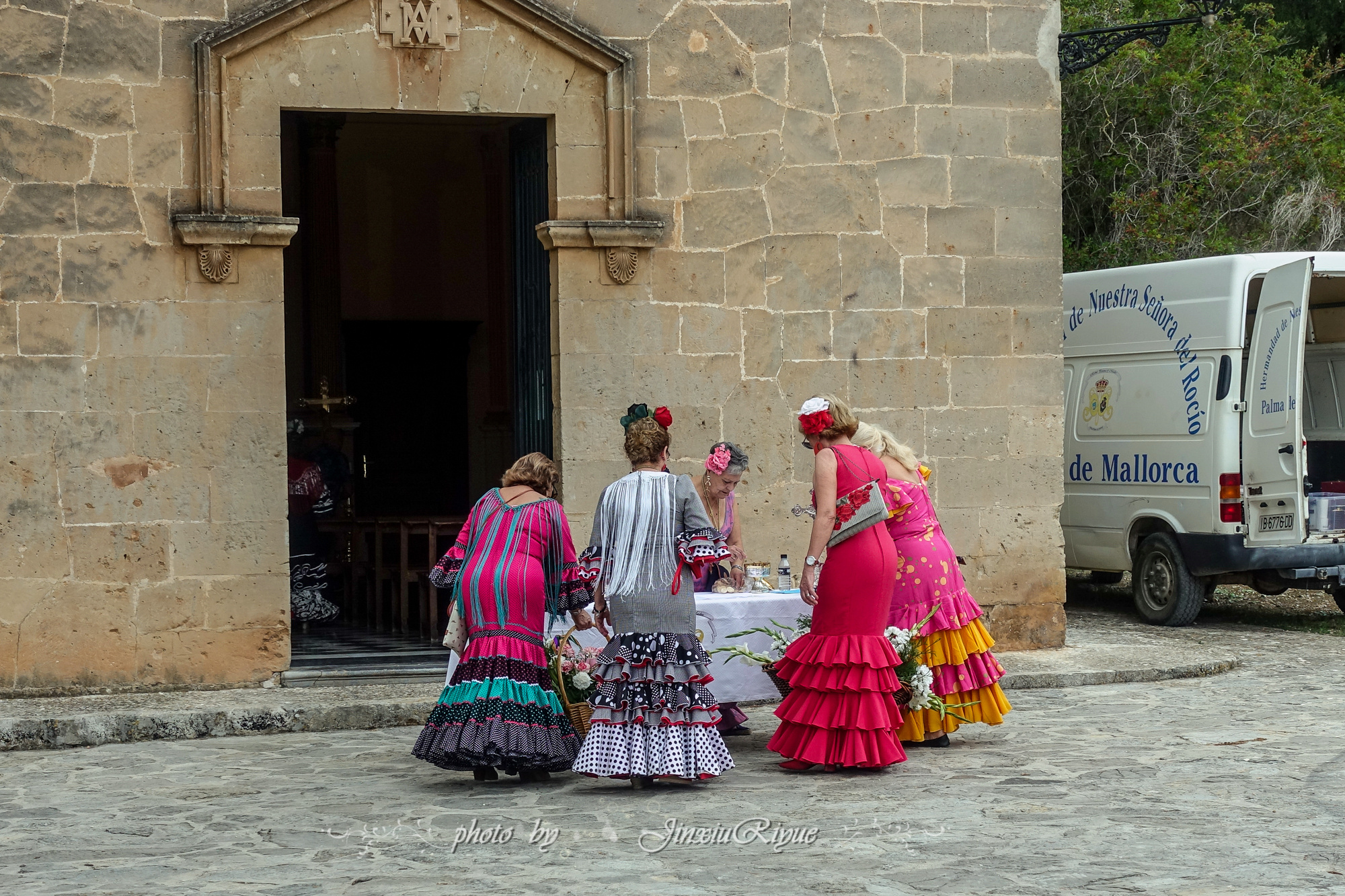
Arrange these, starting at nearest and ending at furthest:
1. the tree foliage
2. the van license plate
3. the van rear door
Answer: the van rear door < the van license plate < the tree foliage

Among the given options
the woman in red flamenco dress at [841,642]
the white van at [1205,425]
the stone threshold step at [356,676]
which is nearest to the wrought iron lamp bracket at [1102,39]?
the white van at [1205,425]

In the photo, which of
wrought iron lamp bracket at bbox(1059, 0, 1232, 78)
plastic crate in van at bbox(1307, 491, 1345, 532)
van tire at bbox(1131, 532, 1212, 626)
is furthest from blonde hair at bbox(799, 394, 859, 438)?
van tire at bbox(1131, 532, 1212, 626)

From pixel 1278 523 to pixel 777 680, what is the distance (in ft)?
17.8

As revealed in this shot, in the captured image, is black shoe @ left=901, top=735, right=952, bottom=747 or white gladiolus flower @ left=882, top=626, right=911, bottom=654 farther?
black shoe @ left=901, top=735, right=952, bottom=747

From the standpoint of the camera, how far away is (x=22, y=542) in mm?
8914

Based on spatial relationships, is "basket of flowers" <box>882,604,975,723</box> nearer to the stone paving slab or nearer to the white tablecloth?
the white tablecloth

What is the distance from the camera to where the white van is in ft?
37.3

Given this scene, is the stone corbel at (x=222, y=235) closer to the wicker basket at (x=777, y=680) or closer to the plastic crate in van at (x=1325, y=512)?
the wicker basket at (x=777, y=680)

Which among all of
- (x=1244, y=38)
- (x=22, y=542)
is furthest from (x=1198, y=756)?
(x=1244, y=38)

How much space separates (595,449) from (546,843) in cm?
426

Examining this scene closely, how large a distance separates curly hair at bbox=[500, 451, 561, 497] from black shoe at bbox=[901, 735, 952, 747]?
6.71 feet

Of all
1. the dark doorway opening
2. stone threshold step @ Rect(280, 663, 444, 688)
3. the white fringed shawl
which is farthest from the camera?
the dark doorway opening

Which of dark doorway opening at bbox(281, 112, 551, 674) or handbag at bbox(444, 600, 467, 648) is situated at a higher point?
dark doorway opening at bbox(281, 112, 551, 674)

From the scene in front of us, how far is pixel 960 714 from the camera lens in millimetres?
7508
